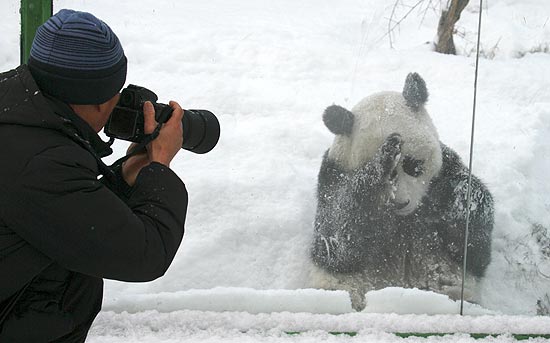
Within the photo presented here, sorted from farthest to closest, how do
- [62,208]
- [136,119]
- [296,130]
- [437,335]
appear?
1. [296,130]
2. [437,335]
3. [136,119]
4. [62,208]

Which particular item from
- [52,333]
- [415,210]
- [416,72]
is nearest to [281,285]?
[415,210]

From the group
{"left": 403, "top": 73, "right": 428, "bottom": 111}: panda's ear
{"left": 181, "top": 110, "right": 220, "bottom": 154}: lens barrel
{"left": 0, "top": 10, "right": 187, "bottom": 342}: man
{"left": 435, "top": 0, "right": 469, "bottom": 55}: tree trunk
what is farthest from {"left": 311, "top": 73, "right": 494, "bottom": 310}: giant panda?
{"left": 0, "top": 10, "right": 187, "bottom": 342}: man

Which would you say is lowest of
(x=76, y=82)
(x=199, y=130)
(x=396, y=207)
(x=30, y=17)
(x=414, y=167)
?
(x=396, y=207)

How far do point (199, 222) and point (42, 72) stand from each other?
1.12 metres

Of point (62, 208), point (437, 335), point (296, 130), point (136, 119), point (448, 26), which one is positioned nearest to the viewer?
point (62, 208)

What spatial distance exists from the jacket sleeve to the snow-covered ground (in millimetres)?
933

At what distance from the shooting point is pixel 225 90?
86.6 inches

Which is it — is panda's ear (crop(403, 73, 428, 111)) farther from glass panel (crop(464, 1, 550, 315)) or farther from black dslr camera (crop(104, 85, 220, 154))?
black dslr camera (crop(104, 85, 220, 154))

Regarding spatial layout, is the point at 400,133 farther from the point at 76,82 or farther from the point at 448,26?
the point at 76,82

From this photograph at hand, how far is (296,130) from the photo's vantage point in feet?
7.20

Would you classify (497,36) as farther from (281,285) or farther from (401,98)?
(281,285)

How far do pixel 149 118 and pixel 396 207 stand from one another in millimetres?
1164

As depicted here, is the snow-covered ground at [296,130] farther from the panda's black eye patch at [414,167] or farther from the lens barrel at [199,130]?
the lens barrel at [199,130]

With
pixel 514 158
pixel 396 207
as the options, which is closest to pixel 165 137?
pixel 396 207
